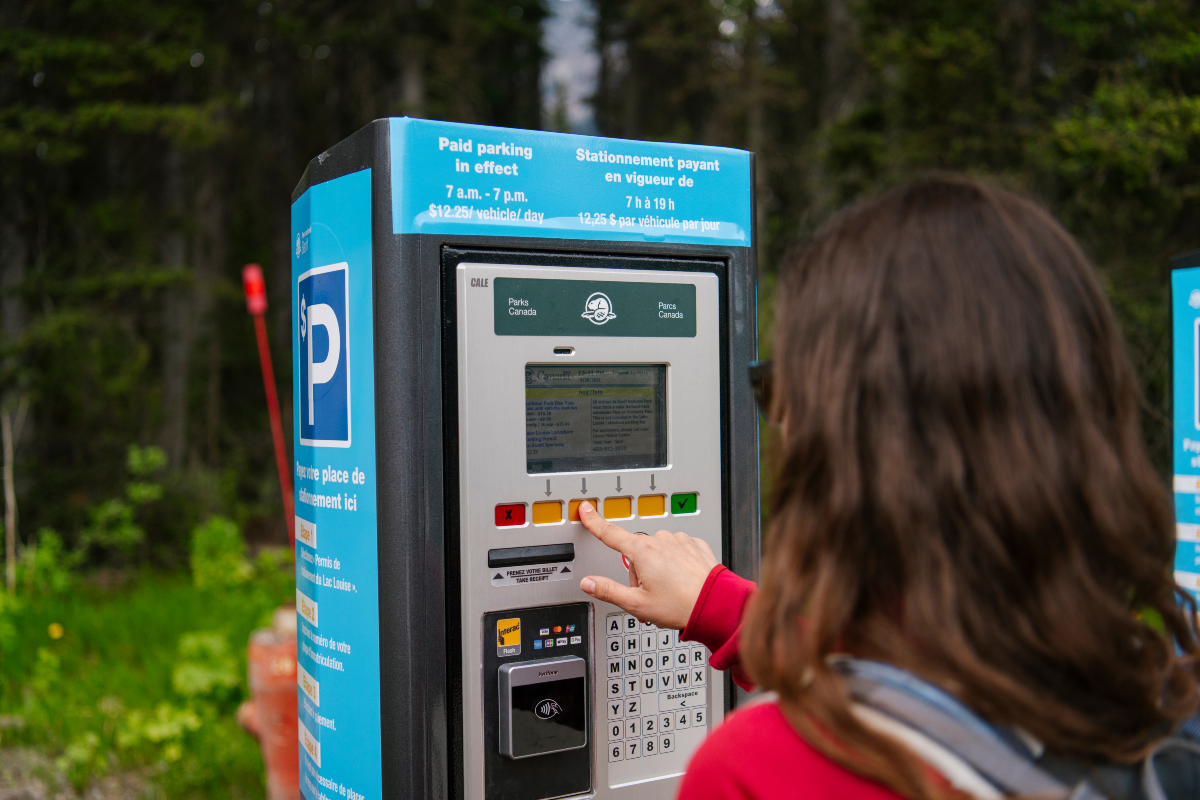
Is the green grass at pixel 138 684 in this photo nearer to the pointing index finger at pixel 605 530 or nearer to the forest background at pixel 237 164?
the forest background at pixel 237 164

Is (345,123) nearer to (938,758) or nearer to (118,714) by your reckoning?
(118,714)

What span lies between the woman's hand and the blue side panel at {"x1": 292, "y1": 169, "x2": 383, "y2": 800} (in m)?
0.42

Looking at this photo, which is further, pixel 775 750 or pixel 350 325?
pixel 350 325

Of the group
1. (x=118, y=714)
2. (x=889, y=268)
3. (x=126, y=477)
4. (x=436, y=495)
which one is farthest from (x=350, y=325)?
(x=126, y=477)

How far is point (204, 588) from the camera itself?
20.6ft

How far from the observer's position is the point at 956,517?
35.3 inches

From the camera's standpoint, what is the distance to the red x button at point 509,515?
1696 millimetres

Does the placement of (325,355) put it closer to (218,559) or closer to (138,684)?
(138,684)

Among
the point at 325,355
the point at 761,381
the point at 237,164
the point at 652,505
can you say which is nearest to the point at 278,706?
the point at 325,355

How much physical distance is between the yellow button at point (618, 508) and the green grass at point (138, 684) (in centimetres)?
211

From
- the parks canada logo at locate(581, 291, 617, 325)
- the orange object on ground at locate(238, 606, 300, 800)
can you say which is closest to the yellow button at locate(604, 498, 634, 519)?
the parks canada logo at locate(581, 291, 617, 325)

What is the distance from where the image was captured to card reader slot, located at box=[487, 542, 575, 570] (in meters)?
1.69

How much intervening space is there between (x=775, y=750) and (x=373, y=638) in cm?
100

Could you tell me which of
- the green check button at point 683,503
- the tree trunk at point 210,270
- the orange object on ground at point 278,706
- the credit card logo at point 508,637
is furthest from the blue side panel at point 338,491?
the tree trunk at point 210,270
